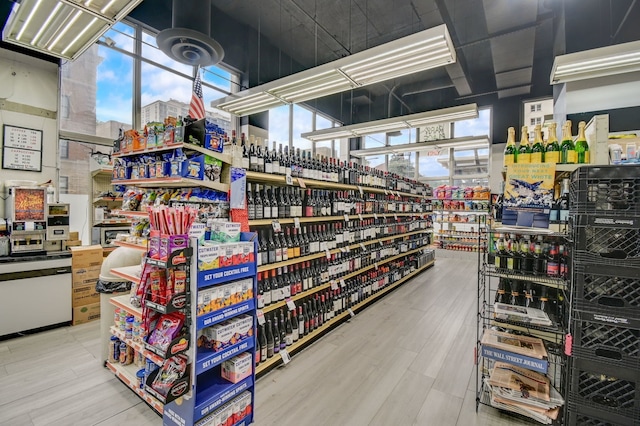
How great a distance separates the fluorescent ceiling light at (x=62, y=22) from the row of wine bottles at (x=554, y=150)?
3478 mm

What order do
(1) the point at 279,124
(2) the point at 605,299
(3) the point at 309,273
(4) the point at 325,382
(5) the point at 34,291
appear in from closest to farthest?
(2) the point at 605,299 < (4) the point at 325,382 < (3) the point at 309,273 < (5) the point at 34,291 < (1) the point at 279,124

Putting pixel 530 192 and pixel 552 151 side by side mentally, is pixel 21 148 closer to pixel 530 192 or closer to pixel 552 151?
pixel 530 192

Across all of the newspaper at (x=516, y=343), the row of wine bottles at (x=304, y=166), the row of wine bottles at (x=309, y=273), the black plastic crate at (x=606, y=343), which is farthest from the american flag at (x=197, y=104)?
the black plastic crate at (x=606, y=343)

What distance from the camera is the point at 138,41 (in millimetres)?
5355

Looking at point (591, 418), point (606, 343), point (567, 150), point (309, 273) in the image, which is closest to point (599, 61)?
point (567, 150)

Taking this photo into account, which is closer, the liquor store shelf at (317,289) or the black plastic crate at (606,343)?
the black plastic crate at (606,343)

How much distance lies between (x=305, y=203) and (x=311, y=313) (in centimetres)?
139

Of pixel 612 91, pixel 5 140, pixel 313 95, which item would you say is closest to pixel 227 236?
pixel 313 95

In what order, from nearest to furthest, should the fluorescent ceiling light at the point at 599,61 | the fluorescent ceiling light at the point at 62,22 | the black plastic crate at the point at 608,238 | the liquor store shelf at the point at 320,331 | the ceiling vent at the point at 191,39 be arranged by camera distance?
the black plastic crate at the point at 608,238
the fluorescent ceiling light at the point at 62,22
the liquor store shelf at the point at 320,331
the fluorescent ceiling light at the point at 599,61
the ceiling vent at the point at 191,39

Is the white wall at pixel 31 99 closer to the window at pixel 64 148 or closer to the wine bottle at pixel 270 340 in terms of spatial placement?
the window at pixel 64 148

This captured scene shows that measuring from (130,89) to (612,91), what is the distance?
25.7 ft

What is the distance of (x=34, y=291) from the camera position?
381 centimetres

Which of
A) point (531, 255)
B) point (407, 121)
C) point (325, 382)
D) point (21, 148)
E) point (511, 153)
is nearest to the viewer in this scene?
point (531, 255)

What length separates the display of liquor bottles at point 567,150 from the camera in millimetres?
2225
